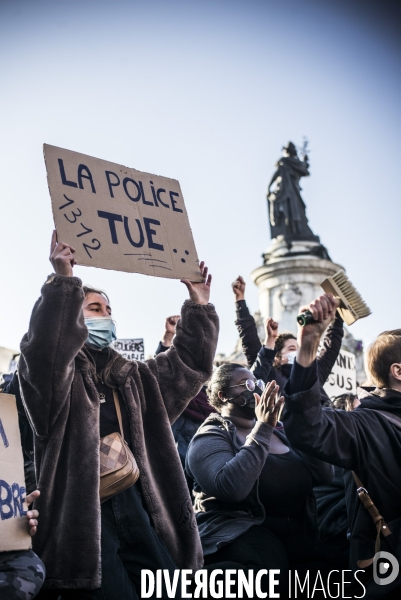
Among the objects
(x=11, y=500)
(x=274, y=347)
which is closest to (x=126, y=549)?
(x=11, y=500)

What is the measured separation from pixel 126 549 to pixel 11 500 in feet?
1.86

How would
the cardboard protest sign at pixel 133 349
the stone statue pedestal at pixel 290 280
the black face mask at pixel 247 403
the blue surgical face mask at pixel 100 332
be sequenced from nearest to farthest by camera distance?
the blue surgical face mask at pixel 100 332, the black face mask at pixel 247 403, the cardboard protest sign at pixel 133 349, the stone statue pedestal at pixel 290 280

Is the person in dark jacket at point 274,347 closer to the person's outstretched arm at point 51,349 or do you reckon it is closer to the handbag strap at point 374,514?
the handbag strap at point 374,514

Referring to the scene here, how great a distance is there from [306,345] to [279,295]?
1529 cm

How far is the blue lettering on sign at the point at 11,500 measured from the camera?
324cm

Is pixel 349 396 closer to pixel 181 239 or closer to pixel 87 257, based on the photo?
pixel 181 239

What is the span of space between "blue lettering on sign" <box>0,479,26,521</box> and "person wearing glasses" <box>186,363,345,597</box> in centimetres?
131

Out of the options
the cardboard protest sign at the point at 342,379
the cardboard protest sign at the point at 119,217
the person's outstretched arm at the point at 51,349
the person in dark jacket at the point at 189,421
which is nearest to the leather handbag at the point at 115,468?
the person's outstretched arm at the point at 51,349

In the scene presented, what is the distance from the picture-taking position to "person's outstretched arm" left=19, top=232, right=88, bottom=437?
3486 mm

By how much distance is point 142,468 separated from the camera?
3648 mm

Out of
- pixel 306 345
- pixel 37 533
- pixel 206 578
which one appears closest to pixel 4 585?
pixel 37 533

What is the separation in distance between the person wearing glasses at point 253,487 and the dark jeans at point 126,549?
2.58ft

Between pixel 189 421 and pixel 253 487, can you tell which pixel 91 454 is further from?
Result: pixel 189 421

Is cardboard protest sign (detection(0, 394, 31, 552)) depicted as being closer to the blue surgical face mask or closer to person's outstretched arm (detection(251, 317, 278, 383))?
the blue surgical face mask
